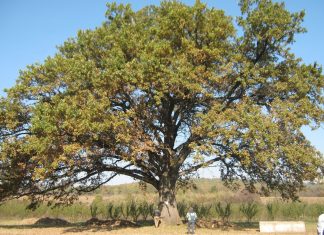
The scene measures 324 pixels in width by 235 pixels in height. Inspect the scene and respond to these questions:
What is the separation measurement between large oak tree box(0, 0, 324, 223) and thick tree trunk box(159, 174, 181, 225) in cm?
7

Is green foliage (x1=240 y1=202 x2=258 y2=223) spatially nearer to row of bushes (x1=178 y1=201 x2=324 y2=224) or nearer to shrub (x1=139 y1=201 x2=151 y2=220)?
row of bushes (x1=178 y1=201 x2=324 y2=224)

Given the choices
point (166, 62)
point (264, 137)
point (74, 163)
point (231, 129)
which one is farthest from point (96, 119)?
point (264, 137)

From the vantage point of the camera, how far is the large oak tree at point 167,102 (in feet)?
69.8

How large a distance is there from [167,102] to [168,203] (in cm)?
619

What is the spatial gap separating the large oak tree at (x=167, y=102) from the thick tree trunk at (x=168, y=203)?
7cm

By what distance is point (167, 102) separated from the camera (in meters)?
25.5

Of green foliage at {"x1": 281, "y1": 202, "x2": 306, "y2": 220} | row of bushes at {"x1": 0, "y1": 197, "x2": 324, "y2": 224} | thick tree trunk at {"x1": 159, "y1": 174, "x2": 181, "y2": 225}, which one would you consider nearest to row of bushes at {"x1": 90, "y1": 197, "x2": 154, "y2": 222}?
row of bushes at {"x1": 0, "y1": 197, "x2": 324, "y2": 224}

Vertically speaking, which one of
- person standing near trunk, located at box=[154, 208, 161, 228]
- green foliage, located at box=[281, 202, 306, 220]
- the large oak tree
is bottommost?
person standing near trunk, located at box=[154, 208, 161, 228]

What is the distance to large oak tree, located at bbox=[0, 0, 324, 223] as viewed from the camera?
21281 mm

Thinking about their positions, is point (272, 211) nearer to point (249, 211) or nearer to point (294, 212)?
point (294, 212)

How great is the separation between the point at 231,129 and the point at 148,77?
5078 mm

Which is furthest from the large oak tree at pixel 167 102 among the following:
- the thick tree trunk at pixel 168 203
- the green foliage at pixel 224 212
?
the green foliage at pixel 224 212

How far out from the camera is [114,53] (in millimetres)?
23094

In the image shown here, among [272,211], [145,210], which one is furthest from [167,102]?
[272,211]
